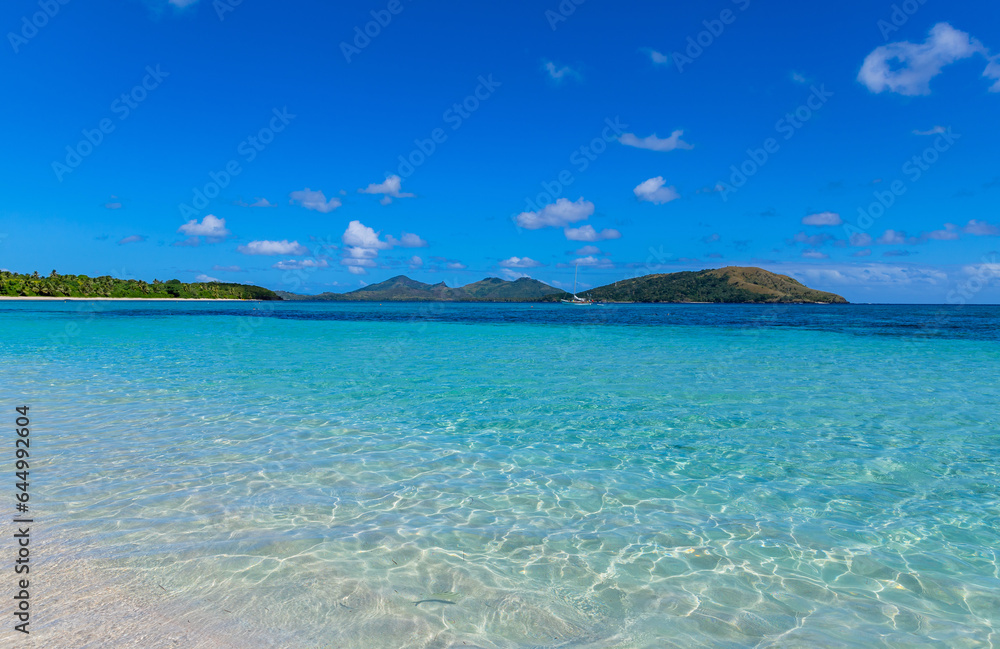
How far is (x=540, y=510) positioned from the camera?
275 inches

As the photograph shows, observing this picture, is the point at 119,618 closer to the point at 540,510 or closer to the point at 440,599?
the point at 440,599

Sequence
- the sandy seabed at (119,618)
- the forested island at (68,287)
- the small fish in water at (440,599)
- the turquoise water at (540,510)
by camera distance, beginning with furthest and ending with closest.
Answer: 1. the forested island at (68,287)
2. the small fish in water at (440,599)
3. the turquoise water at (540,510)
4. the sandy seabed at (119,618)

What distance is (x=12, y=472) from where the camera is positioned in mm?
8023

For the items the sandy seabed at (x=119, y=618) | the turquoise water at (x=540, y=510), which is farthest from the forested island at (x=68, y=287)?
the sandy seabed at (x=119, y=618)

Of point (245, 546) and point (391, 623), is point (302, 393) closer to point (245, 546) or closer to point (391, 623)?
point (245, 546)

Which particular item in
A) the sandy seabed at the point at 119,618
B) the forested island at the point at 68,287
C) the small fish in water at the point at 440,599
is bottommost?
the small fish in water at the point at 440,599

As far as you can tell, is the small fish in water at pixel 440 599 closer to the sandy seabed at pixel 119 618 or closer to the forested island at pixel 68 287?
the sandy seabed at pixel 119 618

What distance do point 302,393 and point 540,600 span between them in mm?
12374

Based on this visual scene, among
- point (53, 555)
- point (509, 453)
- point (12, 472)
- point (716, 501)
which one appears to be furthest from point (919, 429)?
point (12, 472)

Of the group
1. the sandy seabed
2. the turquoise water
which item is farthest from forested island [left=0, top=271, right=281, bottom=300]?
the sandy seabed

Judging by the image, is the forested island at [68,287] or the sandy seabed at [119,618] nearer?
the sandy seabed at [119,618]

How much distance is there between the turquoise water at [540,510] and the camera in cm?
469

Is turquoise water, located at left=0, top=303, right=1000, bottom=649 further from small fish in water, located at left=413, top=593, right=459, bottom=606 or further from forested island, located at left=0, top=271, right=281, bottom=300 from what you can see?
forested island, located at left=0, top=271, right=281, bottom=300

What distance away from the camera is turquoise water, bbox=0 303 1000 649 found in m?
4.69
